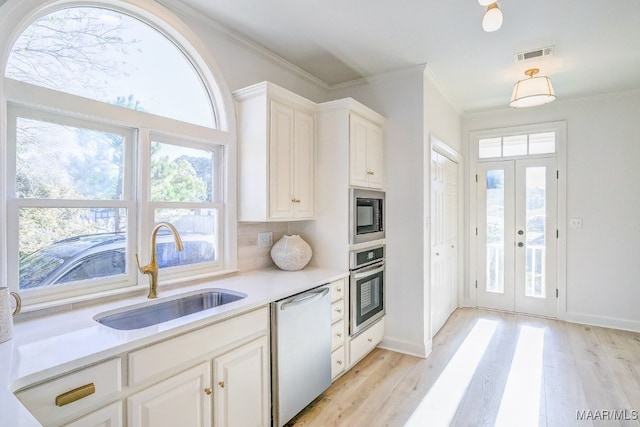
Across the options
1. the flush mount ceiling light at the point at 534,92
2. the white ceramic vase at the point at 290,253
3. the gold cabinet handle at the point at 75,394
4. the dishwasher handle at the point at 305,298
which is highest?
the flush mount ceiling light at the point at 534,92

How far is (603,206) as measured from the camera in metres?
3.75

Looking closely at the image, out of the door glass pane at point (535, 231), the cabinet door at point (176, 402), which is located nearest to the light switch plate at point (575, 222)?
the door glass pane at point (535, 231)

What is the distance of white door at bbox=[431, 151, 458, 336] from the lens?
11.3 ft

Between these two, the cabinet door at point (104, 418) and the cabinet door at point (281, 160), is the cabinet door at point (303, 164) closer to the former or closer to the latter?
the cabinet door at point (281, 160)

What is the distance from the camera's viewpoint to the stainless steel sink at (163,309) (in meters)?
1.62

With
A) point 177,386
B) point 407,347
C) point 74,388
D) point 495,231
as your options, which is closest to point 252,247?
point 177,386

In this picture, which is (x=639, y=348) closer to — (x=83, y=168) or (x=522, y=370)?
(x=522, y=370)

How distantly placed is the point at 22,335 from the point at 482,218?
4.62 meters

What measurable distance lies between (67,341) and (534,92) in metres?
3.59

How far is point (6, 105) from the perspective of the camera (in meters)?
1.45

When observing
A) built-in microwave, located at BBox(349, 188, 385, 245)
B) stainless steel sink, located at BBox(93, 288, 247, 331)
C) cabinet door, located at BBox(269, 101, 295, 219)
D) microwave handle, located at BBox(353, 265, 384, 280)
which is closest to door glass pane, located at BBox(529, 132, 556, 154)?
built-in microwave, located at BBox(349, 188, 385, 245)

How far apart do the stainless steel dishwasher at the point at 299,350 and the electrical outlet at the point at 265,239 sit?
69 centimetres

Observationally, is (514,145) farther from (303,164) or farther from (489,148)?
(303,164)

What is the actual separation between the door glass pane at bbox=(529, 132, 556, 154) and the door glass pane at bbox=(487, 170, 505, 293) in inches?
17.6
